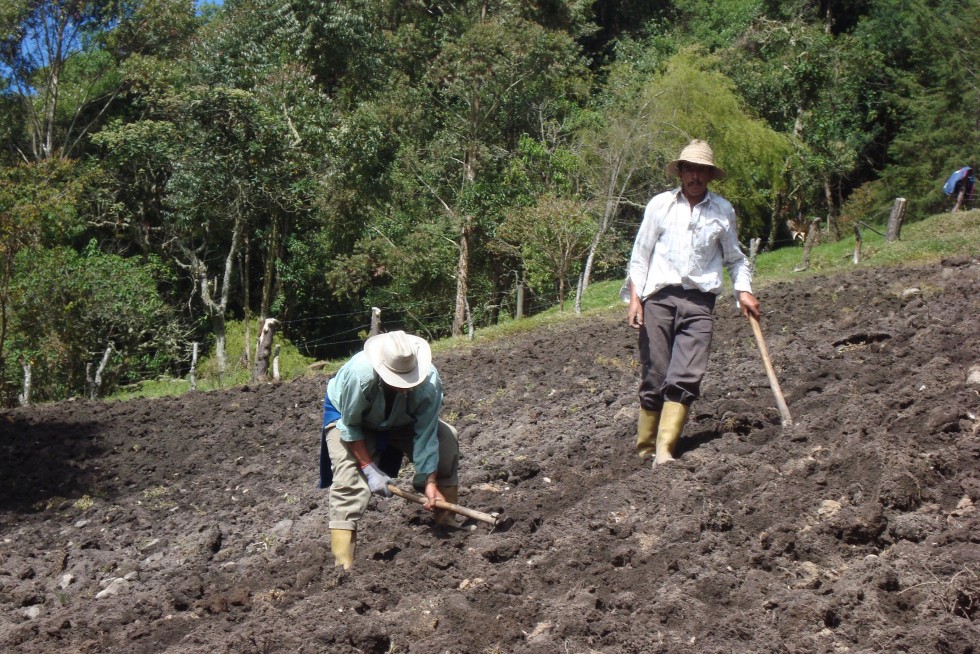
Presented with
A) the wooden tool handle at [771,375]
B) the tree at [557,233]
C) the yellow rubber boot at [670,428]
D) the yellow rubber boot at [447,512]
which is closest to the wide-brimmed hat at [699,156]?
the wooden tool handle at [771,375]

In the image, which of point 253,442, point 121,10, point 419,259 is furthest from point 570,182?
point 253,442

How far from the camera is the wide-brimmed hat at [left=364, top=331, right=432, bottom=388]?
207 inches

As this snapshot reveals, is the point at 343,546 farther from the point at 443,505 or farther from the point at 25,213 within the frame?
the point at 25,213

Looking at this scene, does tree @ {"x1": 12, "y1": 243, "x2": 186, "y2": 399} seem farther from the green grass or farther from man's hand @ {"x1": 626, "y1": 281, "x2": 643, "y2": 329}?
man's hand @ {"x1": 626, "y1": 281, "x2": 643, "y2": 329}

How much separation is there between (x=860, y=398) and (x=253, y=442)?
5.75 meters

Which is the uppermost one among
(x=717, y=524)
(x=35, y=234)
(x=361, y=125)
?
(x=361, y=125)

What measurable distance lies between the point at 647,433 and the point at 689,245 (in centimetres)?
112

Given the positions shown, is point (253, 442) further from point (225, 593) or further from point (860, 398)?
point (860, 398)

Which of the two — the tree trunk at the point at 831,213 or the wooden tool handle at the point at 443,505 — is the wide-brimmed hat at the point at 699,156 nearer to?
the wooden tool handle at the point at 443,505

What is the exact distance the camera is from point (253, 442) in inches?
404

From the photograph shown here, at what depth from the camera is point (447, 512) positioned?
6.05 metres

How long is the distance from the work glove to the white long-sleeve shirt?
1866 millimetres

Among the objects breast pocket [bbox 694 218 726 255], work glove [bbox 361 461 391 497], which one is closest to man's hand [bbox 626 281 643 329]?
breast pocket [bbox 694 218 726 255]

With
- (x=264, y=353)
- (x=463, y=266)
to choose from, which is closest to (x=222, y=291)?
(x=463, y=266)
